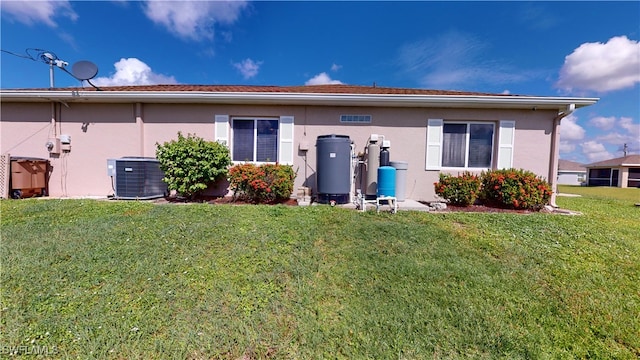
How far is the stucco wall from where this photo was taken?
21.5ft

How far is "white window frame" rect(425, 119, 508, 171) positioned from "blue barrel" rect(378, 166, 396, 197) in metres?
1.73

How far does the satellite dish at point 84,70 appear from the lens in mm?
6836

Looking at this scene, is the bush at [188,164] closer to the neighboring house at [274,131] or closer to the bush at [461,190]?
the neighboring house at [274,131]

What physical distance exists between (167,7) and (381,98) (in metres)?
6.88

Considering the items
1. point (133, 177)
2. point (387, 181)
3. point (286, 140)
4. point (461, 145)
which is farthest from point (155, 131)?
point (461, 145)

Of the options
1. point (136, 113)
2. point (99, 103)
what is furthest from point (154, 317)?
point (99, 103)

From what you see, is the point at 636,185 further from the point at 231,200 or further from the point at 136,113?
the point at 136,113

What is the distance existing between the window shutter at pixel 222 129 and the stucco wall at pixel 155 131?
0.17 metres

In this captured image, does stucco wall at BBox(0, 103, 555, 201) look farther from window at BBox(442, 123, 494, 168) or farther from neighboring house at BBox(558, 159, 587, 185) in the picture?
neighboring house at BBox(558, 159, 587, 185)

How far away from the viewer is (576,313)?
2.25 m

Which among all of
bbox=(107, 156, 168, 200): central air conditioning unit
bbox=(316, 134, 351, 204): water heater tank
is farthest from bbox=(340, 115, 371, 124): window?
bbox=(107, 156, 168, 200): central air conditioning unit

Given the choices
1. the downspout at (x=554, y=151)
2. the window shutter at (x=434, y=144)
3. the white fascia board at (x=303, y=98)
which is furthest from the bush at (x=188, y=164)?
the downspout at (x=554, y=151)

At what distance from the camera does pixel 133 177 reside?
A: 5.78 metres

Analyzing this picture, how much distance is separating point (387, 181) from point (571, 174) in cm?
4872
